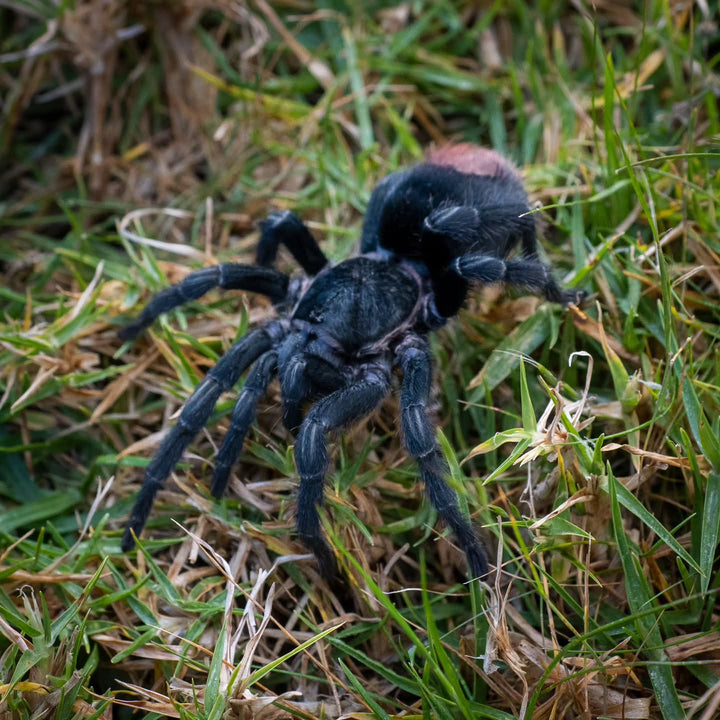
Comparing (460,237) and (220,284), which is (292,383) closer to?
(220,284)

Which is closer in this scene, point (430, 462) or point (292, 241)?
point (430, 462)

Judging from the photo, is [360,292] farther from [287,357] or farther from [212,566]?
[212,566]

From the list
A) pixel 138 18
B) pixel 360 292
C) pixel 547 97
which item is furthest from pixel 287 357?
pixel 138 18

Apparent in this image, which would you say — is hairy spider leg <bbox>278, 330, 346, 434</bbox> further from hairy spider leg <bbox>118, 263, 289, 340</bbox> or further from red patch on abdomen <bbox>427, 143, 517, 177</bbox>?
red patch on abdomen <bbox>427, 143, 517, 177</bbox>

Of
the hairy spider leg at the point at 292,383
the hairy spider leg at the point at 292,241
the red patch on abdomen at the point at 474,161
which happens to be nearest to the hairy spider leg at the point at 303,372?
the hairy spider leg at the point at 292,383

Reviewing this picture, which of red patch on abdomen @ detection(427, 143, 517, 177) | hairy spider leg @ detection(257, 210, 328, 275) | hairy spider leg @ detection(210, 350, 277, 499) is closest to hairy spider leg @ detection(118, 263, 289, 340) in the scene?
hairy spider leg @ detection(257, 210, 328, 275)

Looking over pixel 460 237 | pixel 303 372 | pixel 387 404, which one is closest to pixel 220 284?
pixel 303 372
